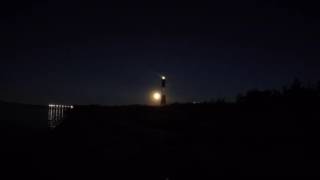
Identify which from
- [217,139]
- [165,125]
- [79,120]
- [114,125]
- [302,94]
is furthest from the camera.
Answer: [79,120]

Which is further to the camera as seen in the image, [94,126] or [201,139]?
[94,126]

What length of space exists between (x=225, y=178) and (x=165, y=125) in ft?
19.9

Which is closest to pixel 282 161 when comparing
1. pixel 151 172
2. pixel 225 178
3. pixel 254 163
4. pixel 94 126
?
pixel 254 163

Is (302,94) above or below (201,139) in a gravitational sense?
above

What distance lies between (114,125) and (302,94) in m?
8.13

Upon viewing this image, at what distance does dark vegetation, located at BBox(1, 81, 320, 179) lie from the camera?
1030 cm

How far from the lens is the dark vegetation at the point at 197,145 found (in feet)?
33.8

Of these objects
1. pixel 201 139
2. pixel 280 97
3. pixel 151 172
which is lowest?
pixel 151 172

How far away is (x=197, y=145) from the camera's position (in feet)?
39.8

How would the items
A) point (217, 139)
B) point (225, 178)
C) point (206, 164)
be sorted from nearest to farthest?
point (225, 178) < point (206, 164) < point (217, 139)

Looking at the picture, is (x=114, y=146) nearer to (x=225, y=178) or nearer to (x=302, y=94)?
(x=225, y=178)

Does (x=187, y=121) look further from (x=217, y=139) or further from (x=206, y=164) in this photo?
(x=206, y=164)

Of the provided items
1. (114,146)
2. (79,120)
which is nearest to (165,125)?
(114,146)

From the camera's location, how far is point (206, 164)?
10.8 meters
